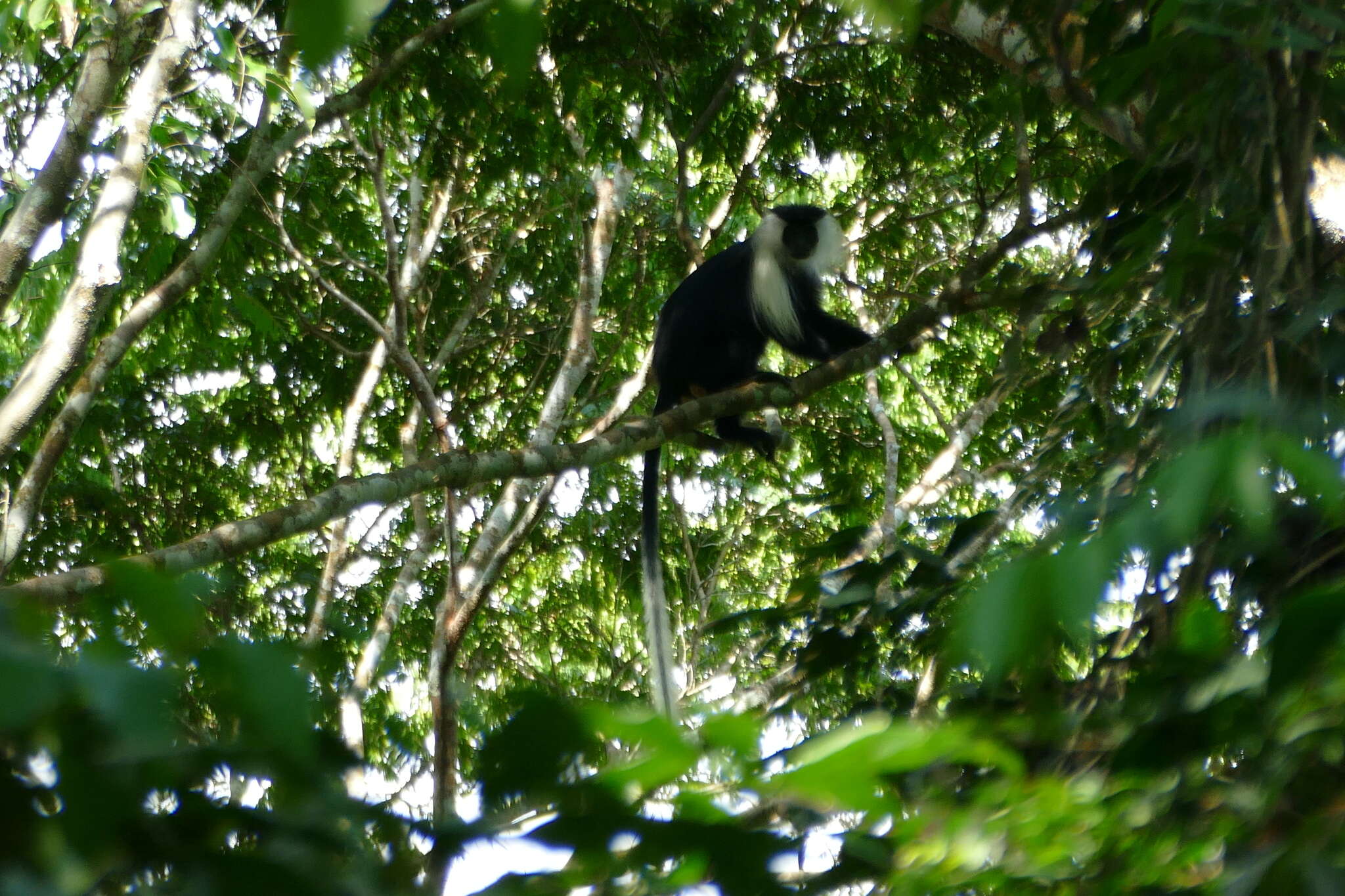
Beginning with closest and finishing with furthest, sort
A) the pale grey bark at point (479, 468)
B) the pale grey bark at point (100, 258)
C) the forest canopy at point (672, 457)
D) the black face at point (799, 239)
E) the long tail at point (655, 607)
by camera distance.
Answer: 1. the forest canopy at point (672, 457)
2. the pale grey bark at point (479, 468)
3. the pale grey bark at point (100, 258)
4. the long tail at point (655, 607)
5. the black face at point (799, 239)

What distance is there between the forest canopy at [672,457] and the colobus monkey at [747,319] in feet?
0.85

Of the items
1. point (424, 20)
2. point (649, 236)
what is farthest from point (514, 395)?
point (424, 20)

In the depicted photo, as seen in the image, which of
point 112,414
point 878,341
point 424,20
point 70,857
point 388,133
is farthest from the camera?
point 112,414

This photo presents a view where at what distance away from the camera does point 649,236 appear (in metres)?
5.48

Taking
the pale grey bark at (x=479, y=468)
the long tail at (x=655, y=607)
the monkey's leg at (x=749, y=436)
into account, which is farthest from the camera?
the monkey's leg at (x=749, y=436)

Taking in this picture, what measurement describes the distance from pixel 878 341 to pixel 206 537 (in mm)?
1936

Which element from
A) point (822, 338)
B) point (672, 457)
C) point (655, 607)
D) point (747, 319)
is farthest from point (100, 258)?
point (672, 457)

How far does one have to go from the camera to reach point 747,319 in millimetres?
4719

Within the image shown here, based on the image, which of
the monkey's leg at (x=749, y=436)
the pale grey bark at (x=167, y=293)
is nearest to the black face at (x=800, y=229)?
the monkey's leg at (x=749, y=436)

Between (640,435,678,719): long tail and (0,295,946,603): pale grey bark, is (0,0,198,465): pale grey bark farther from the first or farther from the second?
(640,435,678,719): long tail

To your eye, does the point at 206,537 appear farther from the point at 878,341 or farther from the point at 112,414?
the point at 112,414

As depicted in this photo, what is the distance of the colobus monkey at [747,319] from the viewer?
456 centimetres

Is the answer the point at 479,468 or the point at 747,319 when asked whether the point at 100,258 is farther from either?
the point at 747,319

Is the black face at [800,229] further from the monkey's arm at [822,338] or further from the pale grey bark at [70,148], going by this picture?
the pale grey bark at [70,148]
